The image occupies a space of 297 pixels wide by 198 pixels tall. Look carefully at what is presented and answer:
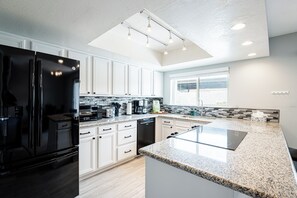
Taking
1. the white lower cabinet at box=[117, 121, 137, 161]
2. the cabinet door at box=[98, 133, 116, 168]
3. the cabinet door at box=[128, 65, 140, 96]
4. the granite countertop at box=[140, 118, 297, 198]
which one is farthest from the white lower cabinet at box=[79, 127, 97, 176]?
the granite countertop at box=[140, 118, 297, 198]

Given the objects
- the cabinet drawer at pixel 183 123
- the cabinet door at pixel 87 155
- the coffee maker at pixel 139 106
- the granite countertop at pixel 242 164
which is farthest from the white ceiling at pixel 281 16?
the cabinet door at pixel 87 155

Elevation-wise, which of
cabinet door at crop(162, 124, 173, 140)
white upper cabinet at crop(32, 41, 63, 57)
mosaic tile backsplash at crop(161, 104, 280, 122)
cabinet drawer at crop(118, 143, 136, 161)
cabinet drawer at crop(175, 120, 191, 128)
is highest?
white upper cabinet at crop(32, 41, 63, 57)

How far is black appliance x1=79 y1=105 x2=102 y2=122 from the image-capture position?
8.38ft

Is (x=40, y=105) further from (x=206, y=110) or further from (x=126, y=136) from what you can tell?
(x=206, y=110)

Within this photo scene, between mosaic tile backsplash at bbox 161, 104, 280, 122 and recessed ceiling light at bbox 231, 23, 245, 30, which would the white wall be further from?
recessed ceiling light at bbox 231, 23, 245, 30

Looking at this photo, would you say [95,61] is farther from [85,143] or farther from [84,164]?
[84,164]

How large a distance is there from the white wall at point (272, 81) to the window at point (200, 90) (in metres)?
0.25

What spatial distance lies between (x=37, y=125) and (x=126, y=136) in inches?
66.5

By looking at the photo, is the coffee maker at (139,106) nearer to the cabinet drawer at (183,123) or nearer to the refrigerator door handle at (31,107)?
the cabinet drawer at (183,123)

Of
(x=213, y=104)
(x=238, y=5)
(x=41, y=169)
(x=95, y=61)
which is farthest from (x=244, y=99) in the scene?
(x=41, y=169)

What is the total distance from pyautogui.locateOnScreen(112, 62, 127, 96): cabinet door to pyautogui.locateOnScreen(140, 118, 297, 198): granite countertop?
2046 mm

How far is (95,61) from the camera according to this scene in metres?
2.76

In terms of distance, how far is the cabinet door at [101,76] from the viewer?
109 inches

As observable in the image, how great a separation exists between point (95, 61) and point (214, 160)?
8.39ft
